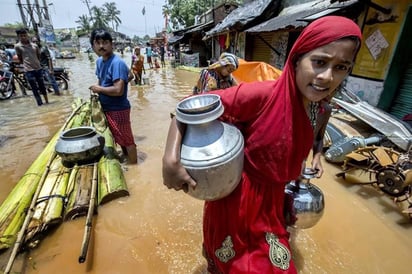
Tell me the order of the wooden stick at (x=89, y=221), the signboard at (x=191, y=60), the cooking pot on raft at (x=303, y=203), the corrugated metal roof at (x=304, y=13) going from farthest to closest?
the signboard at (x=191, y=60) → the corrugated metal roof at (x=304, y=13) → the wooden stick at (x=89, y=221) → the cooking pot on raft at (x=303, y=203)

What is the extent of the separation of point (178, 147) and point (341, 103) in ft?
16.1

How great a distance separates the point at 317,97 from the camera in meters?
1.05

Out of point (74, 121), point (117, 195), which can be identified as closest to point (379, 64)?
point (117, 195)

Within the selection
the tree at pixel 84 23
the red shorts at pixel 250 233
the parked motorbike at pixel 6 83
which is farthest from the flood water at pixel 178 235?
the tree at pixel 84 23

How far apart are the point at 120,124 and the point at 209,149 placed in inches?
118

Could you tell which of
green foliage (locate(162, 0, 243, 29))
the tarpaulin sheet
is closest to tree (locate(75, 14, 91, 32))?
green foliage (locate(162, 0, 243, 29))

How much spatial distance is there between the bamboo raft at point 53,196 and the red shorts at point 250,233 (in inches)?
57.9

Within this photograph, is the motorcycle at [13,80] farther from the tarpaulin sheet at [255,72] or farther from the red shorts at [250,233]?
the red shorts at [250,233]

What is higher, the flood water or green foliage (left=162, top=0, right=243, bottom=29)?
green foliage (left=162, top=0, right=243, bottom=29)

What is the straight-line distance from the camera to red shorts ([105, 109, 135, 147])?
364 centimetres

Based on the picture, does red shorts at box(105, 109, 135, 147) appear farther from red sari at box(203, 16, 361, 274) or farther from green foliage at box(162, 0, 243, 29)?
green foliage at box(162, 0, 243, 29)

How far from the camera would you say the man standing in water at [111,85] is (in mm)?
3178

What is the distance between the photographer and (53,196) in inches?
109

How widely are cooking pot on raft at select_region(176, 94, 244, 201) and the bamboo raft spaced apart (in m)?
1.67
